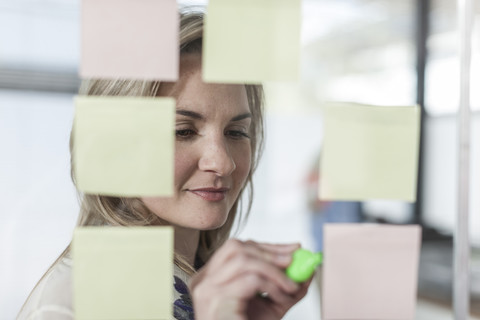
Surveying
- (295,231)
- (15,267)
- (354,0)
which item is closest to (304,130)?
(295,231)

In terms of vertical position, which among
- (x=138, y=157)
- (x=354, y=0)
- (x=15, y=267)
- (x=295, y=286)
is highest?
(x=354, y=0)

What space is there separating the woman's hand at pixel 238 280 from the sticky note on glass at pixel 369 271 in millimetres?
59

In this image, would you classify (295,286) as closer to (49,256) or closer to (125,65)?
(125,65)

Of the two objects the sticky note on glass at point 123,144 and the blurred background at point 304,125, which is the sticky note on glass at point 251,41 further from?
the blurred background at point 304,125

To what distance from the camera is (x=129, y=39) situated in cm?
50

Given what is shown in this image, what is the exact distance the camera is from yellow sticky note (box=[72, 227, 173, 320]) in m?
0.51

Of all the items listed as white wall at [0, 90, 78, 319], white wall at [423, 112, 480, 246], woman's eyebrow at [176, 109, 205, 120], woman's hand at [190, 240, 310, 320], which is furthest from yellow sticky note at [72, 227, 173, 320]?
white wall at [423, 112, 480, 246]

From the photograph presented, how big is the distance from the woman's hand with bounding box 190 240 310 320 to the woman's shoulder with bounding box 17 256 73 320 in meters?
0.15

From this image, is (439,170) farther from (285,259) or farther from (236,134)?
(285,259)

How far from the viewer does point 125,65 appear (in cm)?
50

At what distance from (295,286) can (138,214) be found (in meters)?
0.26

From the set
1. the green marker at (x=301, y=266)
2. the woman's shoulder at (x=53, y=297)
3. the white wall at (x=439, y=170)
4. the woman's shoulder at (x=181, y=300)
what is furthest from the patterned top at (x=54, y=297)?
the white wall at (x=439, y=170)

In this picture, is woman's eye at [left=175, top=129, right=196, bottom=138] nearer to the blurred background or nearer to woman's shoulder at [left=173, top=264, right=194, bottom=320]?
woman's shoulder at [left=173, top=264, right=194, bottom=320]

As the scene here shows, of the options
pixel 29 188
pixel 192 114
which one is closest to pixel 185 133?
pixel 192 114
